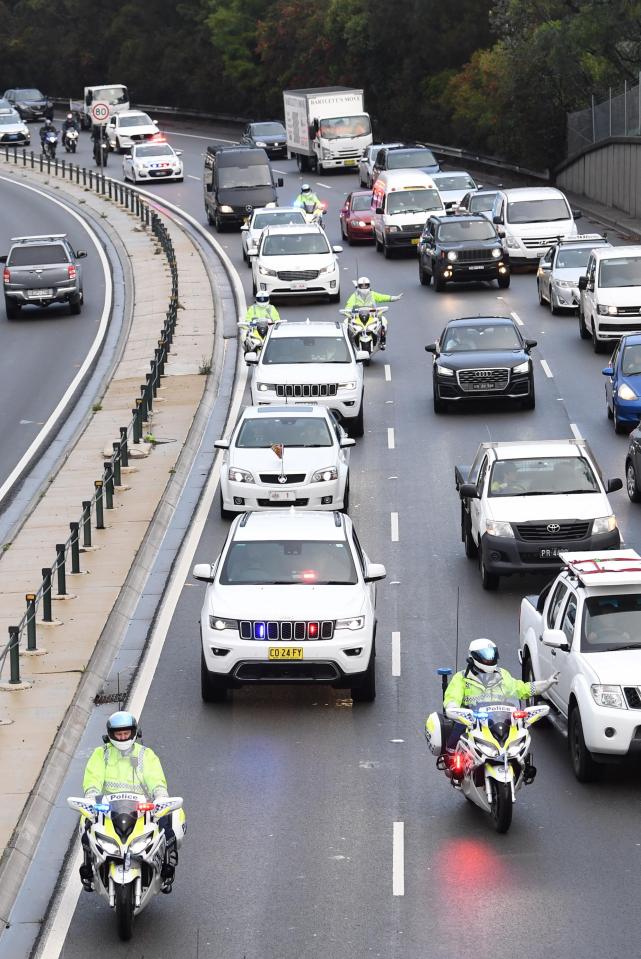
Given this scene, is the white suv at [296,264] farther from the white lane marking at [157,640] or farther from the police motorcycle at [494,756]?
the police motorcycle at [494,756]

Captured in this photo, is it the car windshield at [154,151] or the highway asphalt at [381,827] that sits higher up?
the highway asphalt at [381,827]

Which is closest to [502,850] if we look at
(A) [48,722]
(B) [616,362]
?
(A) [48,722]

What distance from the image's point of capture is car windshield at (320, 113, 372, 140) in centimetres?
7175

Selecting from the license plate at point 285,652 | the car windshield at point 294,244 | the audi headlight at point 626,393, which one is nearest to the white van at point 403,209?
the car windshield at point 294,244

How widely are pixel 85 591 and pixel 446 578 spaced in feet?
13.7

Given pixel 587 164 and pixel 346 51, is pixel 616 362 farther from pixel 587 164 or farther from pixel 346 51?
pixel 346 51

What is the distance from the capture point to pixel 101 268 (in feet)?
182

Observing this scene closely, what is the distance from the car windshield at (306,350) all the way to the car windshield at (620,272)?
7.51 m

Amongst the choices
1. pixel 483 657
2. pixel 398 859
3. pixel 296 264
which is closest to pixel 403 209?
pixel 296 264

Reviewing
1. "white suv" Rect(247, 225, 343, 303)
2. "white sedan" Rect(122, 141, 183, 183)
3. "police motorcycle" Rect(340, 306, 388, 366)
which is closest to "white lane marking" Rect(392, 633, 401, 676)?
→ "police motorcycle" Rect(340, 306, 388, 366)

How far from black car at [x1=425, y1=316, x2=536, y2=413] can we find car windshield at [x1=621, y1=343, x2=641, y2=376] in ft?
6.87

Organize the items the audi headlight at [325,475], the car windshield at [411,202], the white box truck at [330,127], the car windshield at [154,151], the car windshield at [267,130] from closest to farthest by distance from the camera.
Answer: the audi headlight at [325,475] → the car windshield at [411,202] → the white box truck at [330,127] → the car windshield at [154,151] → the car windshield at [267,130]

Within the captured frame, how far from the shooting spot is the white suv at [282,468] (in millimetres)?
24531

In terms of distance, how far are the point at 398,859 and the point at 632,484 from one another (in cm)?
1261
